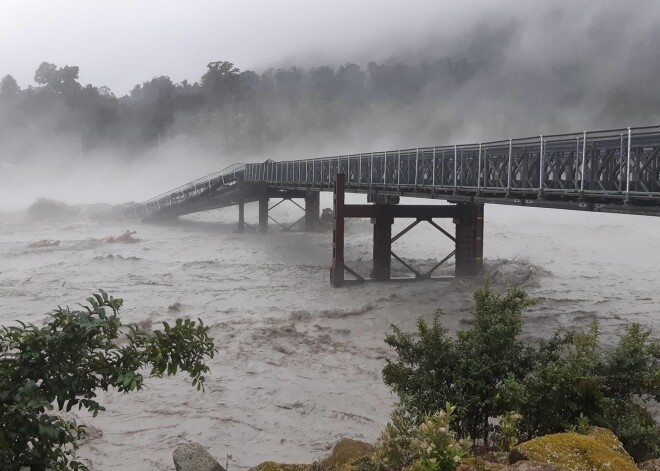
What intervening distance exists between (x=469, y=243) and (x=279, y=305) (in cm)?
840

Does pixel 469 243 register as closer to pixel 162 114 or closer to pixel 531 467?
pixel 531 467

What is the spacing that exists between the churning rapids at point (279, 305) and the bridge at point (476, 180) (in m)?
1.92

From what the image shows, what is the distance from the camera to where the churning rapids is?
452 inches

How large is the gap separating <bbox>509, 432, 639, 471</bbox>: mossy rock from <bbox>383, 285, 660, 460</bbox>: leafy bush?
168cm

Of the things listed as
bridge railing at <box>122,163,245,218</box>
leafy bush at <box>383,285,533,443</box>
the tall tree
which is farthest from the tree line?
leafy bush at <box>383,285,533,443</box>

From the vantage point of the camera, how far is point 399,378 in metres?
8.94

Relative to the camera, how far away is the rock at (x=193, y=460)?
7.91 m

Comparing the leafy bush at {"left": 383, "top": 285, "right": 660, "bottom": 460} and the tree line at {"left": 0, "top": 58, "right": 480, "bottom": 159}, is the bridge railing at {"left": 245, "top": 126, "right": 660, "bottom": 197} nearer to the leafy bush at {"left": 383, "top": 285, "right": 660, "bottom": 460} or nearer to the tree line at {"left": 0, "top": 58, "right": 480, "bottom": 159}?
the leafy bush at {"left": 383, "top": 285, "right": 660, "bottom": 460}

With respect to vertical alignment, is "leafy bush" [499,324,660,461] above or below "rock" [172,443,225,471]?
above

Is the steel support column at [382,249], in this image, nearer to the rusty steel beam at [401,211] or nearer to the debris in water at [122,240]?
the rusty steel beam at [401,211]

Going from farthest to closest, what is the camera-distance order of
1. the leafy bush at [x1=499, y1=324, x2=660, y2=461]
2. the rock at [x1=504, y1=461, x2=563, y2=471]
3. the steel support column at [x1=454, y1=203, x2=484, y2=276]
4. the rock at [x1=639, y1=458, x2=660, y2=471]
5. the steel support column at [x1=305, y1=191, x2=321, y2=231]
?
1. the steel support column at [x1=305, y1=191, x2=321, y2=231]
2. the steel support column at [x1=454, y1=203, x2=484, y2=276]
3. the leafy bush at [x1=499, y1=324, x2=660, y2=461]
4. the rock at [x1=639, y1=458, x2=660, y2=471]
5. the rock at [x1=504, y1=461, x2=563, y2=471]

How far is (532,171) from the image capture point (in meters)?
15.7

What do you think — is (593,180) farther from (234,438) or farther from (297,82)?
(297,82)

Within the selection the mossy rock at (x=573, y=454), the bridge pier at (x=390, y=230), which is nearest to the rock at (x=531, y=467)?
the mossy rock at (x=573, y=454)
